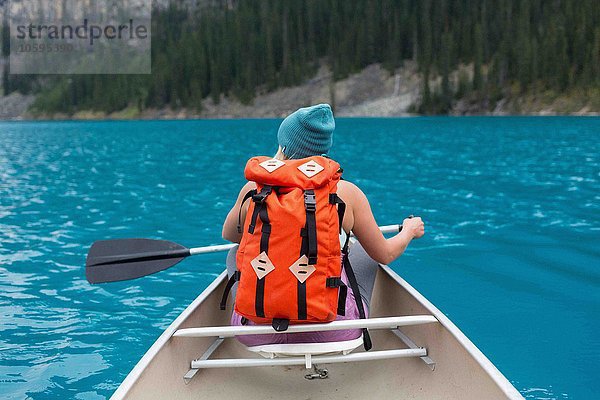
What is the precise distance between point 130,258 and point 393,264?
227 inches

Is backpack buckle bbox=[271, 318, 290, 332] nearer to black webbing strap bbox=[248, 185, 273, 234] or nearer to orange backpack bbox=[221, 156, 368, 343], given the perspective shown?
orange backpack bbox=[221, 156, 368, 343]

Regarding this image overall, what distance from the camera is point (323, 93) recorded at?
11575 cm

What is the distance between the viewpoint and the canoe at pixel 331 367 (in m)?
4.58

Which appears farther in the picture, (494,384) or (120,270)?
(120,270)

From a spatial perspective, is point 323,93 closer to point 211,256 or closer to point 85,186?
point 85,186

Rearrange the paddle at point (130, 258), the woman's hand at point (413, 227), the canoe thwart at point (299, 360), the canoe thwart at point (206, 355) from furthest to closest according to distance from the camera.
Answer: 1. the paddle at point (130, 258)
2. the woman's hand at point (413, 227)
3. the canoe thwart at point (206, 355)
4. the canoe thwart at point (299, 360)

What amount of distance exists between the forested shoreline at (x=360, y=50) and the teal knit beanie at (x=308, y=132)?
87948mm

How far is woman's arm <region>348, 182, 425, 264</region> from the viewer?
4746mm

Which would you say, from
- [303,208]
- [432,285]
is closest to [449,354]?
[303,208]

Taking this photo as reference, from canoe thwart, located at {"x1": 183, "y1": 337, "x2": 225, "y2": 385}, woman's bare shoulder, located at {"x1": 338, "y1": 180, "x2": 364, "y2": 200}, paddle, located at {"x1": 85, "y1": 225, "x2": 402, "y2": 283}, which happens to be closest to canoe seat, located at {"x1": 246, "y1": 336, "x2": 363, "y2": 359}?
canoe thwart, located at {"x1": 183, "y1": 337, "x2": 225, "y2": 385}

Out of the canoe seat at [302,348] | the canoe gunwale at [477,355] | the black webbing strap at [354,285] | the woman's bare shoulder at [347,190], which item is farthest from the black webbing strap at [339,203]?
the canoe gunwale at [477,355]

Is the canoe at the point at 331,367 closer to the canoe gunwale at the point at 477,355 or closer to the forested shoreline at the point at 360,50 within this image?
the canoe gunwale at the point at 477,355

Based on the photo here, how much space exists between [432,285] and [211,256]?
4.25 m

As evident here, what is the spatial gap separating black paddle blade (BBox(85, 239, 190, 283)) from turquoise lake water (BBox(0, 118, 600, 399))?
1.17 meters
